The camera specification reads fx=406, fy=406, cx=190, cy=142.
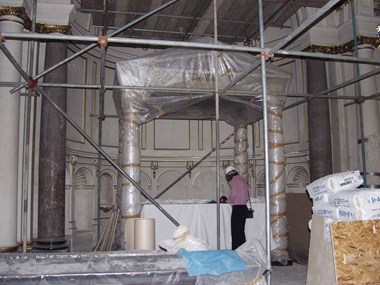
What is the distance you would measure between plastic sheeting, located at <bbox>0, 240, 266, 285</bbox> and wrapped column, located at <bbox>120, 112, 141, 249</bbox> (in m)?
2.50

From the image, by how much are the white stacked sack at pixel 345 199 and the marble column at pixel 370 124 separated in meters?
3.13

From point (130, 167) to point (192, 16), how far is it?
4.52 m

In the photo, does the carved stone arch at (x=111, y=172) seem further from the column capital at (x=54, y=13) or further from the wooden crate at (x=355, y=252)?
the wooden crate at (x=355, y=252)

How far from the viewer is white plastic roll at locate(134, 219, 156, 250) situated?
4047 mm

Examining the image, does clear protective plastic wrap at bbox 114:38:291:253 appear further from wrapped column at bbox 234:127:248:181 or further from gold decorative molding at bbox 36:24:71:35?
gold decorative molding at bbox 36:24:71:35

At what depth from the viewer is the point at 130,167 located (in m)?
6.16

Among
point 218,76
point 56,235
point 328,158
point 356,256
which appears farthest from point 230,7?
point 356,256

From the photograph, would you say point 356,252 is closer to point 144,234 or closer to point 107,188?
point 144,234

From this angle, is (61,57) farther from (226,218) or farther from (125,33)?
(226,218)

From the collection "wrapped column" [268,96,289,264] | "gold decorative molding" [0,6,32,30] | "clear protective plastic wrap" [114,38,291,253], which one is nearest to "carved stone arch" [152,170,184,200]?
"clear protective plastic wrap" [114,38,291,253]

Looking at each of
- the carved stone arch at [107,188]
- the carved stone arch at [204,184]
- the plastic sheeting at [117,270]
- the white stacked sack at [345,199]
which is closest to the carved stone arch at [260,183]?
the carved stone arch at [204,184]

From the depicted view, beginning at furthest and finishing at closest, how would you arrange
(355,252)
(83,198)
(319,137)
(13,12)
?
(83,198), (319,137), (13,12), (355,252)

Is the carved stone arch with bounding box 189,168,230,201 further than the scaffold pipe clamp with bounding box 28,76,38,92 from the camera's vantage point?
Yes

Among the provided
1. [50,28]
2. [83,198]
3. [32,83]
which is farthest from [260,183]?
[32,83]
